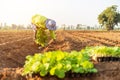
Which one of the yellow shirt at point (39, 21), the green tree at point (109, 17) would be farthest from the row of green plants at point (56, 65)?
the green tree at point (109, 17)

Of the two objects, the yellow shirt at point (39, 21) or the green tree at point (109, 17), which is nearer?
the yellow shirt at point (39, 21)

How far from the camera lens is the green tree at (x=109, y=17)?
7631 cm

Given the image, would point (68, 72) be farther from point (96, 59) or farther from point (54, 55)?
point (96, 59)

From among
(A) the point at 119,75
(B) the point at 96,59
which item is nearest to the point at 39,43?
(B) the point at 96,59

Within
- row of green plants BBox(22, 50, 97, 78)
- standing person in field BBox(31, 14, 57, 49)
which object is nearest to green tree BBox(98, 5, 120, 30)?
standing person in field BBox(31, 14, 57, 49)

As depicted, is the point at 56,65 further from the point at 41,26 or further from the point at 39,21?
the point at 41,26

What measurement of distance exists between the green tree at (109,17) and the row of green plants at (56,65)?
69869mm

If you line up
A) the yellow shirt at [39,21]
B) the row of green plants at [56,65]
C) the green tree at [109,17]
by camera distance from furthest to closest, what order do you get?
the green tree at [109,17], the yellow shirt at [39,21], the row of green plants at [56,65]

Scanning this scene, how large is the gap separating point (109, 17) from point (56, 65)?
233ft

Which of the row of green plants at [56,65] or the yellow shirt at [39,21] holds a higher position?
the yellow shirt at [39,21]

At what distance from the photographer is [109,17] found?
3017 inches

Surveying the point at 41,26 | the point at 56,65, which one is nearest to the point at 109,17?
the point at 41,26

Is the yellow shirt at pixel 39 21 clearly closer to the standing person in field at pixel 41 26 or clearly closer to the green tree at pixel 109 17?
the standing person in field at pixel 41 26

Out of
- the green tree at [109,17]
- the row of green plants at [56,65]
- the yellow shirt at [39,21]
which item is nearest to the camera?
the row of green plants at [56,65]
